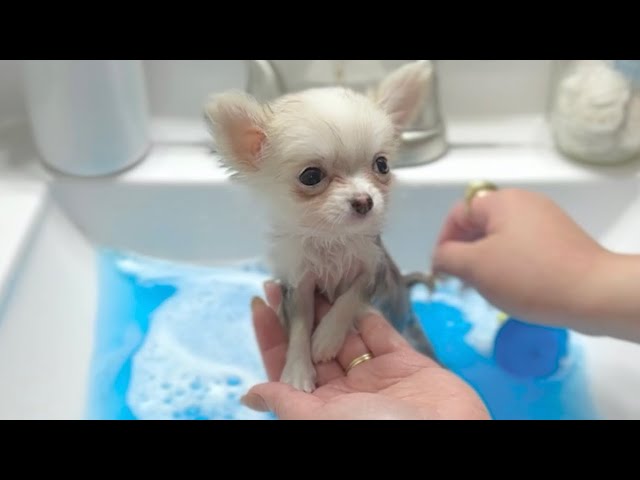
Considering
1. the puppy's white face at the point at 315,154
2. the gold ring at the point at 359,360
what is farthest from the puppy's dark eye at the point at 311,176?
the gold ring at the point at 359,360

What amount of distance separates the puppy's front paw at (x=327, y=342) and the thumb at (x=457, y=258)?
0.35m

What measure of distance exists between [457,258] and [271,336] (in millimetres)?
397

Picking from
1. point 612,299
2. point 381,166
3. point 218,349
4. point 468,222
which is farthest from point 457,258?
point 218,349

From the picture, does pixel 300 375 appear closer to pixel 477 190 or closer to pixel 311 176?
pixel 311 176

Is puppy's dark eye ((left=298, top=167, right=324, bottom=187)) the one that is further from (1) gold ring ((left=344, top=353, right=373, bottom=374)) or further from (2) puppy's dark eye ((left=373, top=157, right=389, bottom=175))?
(1) gold ring ((left=344, top=353, right=373, bottom=374))

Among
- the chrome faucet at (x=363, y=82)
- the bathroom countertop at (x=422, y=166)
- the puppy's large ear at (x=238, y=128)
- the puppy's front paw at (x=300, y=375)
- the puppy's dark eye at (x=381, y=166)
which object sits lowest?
the puppy's front paw at (x=300, y=375)

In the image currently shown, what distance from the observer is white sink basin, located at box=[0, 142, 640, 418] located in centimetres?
138

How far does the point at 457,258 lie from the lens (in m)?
1.34

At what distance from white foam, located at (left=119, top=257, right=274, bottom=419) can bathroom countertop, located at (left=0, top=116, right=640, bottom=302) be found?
224 mm

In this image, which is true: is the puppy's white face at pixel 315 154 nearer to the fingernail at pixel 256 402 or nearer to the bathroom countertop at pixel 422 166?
the fingernail at pixel 256 402

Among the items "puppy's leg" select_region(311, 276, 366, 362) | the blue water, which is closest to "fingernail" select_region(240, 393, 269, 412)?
"puppy's leg" select_region(311, 276, 366, 362)

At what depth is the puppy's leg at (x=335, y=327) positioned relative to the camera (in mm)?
1059

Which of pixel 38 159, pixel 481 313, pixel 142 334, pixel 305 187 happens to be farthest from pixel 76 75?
pixel 481 313

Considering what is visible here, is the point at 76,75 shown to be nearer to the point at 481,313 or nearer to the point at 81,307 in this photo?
the point at 81,307
